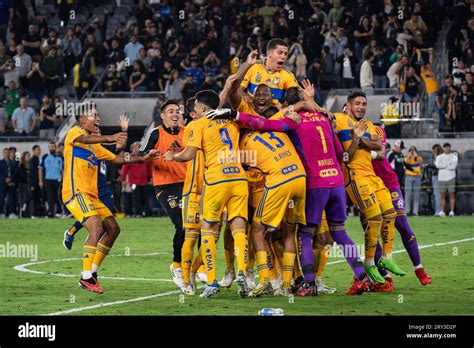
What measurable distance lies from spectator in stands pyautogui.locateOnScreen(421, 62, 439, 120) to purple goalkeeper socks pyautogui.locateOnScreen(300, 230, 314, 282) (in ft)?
62.6

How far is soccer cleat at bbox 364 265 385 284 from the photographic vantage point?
1493 cm

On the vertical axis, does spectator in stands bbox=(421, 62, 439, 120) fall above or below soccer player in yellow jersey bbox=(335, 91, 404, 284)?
above

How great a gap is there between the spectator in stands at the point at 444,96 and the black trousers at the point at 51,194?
10983 mm

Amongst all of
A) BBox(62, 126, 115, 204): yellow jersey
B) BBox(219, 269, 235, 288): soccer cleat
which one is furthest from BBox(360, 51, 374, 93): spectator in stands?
BBox(62, 126, 115, 204): yellow jersey

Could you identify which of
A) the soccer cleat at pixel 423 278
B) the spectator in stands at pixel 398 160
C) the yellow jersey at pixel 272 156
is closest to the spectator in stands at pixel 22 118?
the spectator in stands at pixel 398 160

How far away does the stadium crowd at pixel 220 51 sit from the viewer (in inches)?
1292

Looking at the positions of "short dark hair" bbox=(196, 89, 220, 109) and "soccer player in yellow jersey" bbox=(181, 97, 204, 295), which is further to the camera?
"soccer player in yellow jersey" bbox=(181, 97, 204, 295)

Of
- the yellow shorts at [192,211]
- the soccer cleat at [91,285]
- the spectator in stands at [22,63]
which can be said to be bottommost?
the soccer cleat at [91,285]

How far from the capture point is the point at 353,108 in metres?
15.2

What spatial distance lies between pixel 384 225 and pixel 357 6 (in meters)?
20.8

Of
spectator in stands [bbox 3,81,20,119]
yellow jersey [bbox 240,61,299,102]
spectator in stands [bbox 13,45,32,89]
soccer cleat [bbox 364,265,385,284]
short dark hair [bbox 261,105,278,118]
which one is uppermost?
spectator in stands [bbox 13,45,32,89]

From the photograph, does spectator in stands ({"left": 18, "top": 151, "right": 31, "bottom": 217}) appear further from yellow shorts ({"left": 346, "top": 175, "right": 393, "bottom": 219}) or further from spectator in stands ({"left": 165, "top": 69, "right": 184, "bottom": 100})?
yellow shorts ({"left": 346, "top": 175, "right": 393, "bottom": 219})

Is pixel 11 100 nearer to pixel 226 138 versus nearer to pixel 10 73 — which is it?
pixel 10 73

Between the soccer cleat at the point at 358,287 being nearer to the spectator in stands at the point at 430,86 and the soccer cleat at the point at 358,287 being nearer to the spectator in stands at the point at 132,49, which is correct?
the spectator in stands at the point at 430,86
